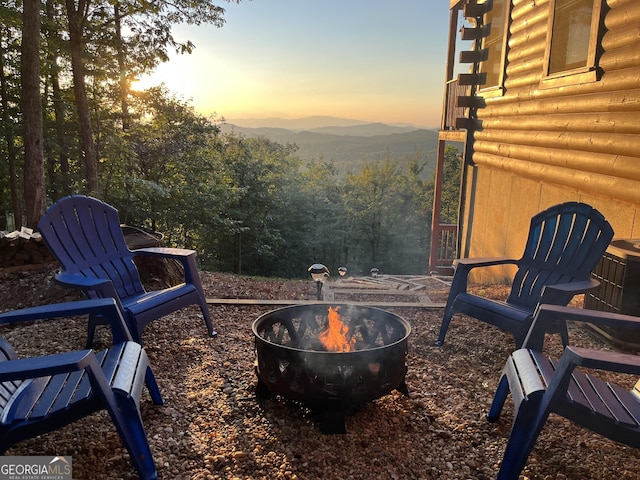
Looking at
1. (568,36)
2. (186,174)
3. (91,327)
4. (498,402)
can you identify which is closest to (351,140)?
(186,174)

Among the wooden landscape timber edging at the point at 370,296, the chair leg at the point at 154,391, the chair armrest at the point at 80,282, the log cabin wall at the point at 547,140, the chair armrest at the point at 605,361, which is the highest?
the log cabin wall at the point at 547,140

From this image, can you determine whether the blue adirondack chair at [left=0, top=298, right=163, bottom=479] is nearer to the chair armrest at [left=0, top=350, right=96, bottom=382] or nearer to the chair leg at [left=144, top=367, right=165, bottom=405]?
the chair armrest at [left=0, top=350, right=96, bottom=382]

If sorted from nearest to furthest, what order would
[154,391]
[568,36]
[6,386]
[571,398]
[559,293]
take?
[571,398] → [6,386] → [154,391] → [559,293] → [568,36]

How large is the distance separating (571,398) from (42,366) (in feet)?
6.10

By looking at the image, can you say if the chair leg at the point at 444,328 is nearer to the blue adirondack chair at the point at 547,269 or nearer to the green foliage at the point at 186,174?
the blue adirondack chair at the point at 547,269

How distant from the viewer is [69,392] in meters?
1.69

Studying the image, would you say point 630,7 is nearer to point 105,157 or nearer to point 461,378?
point 461,378

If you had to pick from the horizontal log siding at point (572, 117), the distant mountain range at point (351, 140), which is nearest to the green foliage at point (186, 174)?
the distant mountain range at point (351, 140)

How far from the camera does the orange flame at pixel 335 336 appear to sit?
238 centimetres

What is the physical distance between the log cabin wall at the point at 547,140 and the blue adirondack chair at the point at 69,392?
12.5 ft

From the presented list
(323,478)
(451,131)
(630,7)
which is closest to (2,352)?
(323,478)

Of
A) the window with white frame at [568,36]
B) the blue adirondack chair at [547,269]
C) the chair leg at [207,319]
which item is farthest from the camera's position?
the window with white frame at [568,36]

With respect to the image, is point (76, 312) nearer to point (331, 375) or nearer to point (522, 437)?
point (331, 375)

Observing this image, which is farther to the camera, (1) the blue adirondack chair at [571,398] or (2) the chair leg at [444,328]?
(2) the chair leg at [444,328]
